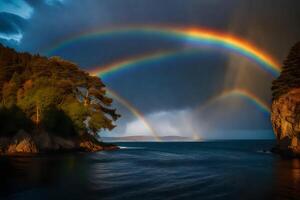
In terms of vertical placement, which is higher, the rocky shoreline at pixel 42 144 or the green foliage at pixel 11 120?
the green foliage at pixel 11 120

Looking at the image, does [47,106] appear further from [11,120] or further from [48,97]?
[11,120]

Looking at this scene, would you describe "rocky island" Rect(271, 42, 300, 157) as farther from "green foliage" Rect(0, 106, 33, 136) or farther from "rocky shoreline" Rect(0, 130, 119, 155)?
"green foliage" Rect(0, 106, 33, 136)

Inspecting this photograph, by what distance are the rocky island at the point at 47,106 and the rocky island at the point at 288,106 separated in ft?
145

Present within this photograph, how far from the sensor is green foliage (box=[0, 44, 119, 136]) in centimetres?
7581

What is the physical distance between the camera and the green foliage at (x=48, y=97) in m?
75.8

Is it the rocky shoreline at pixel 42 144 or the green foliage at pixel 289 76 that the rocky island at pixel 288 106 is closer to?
the green foliage at pixel 289 76

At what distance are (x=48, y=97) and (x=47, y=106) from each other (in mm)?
2149

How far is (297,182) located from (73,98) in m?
65.9

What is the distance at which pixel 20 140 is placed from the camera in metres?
69.6

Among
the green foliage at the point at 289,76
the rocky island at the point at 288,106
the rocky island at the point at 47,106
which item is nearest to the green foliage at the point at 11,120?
the rocky island at the point at 47,106

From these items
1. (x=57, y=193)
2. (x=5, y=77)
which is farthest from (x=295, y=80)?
(x=57, y=193)

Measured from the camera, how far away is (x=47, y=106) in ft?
255

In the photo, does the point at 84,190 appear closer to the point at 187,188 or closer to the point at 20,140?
the point at 187,188

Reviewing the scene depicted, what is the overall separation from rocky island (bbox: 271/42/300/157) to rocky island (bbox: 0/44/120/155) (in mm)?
44202
